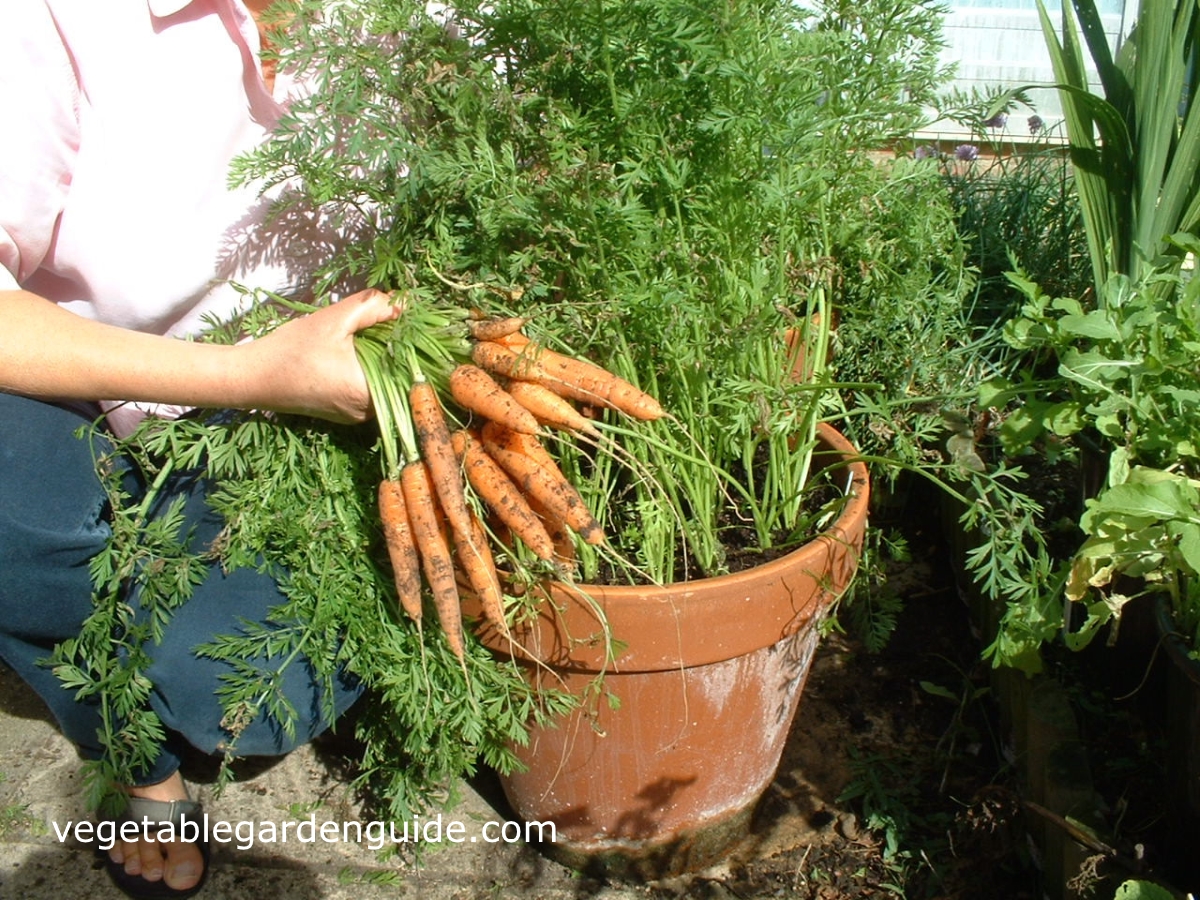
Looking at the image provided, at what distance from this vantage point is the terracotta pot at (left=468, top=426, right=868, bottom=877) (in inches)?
58.4

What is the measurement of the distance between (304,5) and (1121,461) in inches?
54.2

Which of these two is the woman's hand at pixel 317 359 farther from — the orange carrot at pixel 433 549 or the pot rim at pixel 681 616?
the pot rim at pixel 681 616

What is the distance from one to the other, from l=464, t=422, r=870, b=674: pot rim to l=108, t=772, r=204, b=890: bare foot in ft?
2.60

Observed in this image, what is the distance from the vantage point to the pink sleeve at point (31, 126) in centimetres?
148

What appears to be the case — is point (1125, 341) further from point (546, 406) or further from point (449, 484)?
point (449, 484)

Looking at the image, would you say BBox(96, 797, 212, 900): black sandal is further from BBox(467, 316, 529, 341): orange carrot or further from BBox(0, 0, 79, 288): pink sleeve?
BBox(467, 316, 529, 341): orange carrot

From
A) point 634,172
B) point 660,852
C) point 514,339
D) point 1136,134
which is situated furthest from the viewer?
point 1136,134

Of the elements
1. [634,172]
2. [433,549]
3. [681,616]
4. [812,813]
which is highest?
[634,172]

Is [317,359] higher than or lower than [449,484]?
higher

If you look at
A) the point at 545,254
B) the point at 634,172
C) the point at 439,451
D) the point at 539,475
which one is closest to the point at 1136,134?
the point at 634,172

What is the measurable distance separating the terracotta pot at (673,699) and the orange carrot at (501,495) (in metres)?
0.08

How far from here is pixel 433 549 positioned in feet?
4.88

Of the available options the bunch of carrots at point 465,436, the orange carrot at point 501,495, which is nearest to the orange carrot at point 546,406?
the bunch of carrots at point 465,436

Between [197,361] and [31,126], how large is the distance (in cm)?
43
